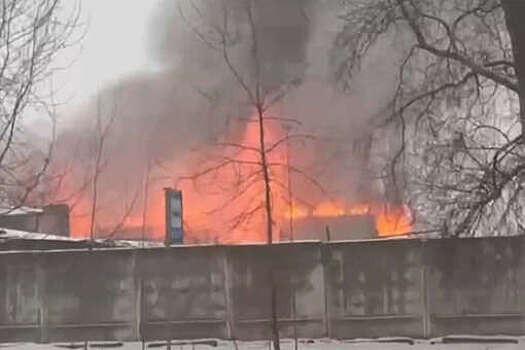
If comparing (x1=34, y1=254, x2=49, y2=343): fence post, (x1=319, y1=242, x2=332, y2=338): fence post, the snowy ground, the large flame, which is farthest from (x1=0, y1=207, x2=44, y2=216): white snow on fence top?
(x1=319, y1=242, x2=332, y2=338): fence post

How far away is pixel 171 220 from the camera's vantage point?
16.7 metres

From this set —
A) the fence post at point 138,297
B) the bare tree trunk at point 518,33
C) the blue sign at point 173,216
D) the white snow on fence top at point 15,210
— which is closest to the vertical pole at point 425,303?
the bare tree trunk at point 518,33

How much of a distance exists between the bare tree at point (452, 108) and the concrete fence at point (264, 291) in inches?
36.8

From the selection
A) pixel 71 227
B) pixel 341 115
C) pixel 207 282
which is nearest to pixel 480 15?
pixel 207 282

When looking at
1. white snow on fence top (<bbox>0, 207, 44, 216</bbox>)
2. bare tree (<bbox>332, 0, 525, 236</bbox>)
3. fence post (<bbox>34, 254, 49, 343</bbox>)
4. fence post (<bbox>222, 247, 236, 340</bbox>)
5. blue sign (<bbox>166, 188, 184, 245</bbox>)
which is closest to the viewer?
white snow on fence top (<bbox>0, 207, 44, 216</bbox>)

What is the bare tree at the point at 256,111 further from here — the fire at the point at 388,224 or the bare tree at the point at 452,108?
the fire at the point at 388,224

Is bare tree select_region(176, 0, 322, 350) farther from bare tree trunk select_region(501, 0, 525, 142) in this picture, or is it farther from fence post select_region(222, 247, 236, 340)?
bare tree trunk select_region(501, 0, 525, 142)

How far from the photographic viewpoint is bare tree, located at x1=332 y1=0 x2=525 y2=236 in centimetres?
1368

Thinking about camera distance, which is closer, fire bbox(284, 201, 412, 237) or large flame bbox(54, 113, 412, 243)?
large flame bbox(54, 113, 412, 243)

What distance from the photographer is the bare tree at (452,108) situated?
1368 cm

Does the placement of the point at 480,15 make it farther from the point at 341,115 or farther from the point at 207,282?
the point at 341,115

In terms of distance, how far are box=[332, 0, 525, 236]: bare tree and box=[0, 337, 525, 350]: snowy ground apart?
1.83m

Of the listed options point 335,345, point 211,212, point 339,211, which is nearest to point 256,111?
point 335,345

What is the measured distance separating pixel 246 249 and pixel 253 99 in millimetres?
5199
